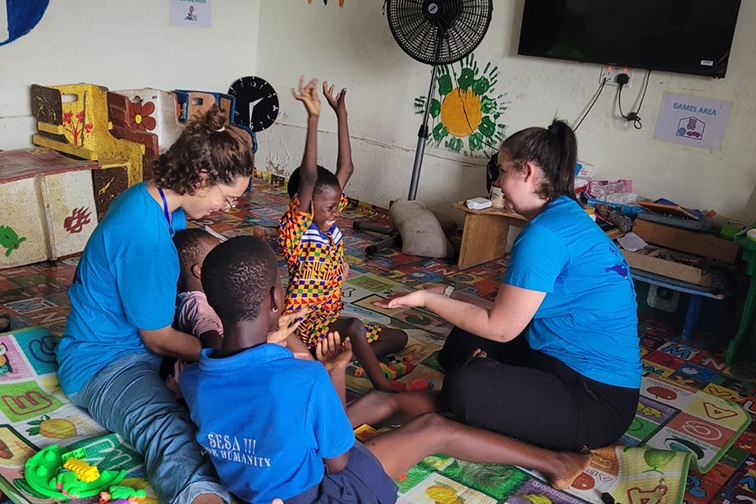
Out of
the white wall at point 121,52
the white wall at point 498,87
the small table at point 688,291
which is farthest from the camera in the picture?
the white wall at point 121,52

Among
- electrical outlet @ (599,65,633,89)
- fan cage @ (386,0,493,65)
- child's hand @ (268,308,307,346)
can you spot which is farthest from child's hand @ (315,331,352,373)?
electrical outlet @ (599,65,633,89)

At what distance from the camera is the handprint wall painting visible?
4.86 metres

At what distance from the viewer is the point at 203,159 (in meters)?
2.16

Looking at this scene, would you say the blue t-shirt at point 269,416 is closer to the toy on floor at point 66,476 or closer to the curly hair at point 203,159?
the toy on floor at point 66,476

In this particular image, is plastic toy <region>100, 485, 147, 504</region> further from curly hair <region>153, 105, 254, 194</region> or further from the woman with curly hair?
curly hair <region>153, 105, 254, 194</region>

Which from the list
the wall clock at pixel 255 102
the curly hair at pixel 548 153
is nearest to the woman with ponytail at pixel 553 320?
the curly hair at pixel 548 153

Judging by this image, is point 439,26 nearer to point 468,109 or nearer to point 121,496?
point 468,109

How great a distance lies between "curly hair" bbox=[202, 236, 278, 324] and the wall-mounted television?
3.11 meters

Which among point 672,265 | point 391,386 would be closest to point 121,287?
point 391,386

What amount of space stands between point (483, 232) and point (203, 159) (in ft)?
8.63

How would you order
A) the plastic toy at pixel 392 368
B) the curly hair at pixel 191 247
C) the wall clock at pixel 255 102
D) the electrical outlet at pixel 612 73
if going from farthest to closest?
the wall clock at pixel 255 102
the electrical outlet at pixel 612 73
the plastic toy at pixel 392 368
the curly hair at pixel 191 247

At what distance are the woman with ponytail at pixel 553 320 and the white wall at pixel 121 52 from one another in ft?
12.0

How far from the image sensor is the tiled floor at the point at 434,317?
8.41ft

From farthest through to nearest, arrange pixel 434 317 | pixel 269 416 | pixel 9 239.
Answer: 1. pixel 9 239
2. pixel 434 317
3. pixel 269 416
